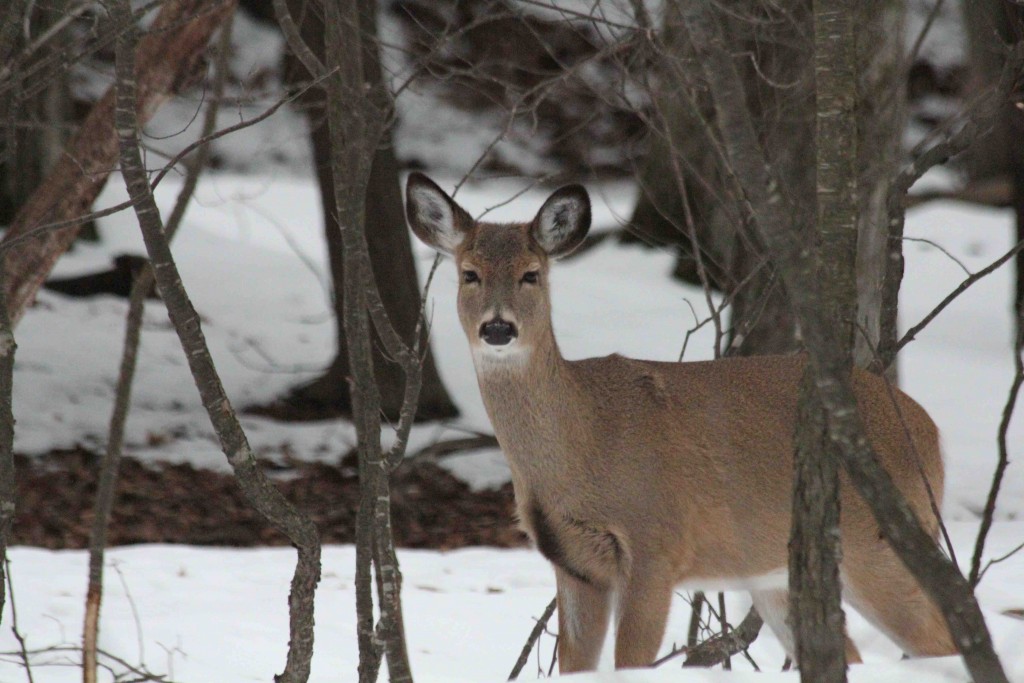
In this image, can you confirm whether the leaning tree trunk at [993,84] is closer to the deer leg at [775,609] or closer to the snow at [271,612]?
the deer leg at [775,609]

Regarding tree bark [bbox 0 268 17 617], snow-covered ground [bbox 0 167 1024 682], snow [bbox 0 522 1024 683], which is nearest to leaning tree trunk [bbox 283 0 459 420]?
snow-covered ground [bbox 0 167 1024 682]

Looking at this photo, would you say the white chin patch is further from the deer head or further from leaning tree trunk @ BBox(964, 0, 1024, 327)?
leaning tree trunk @ BBox(964, 0, 1024, 327)

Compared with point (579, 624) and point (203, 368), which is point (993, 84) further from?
point (203, 368)

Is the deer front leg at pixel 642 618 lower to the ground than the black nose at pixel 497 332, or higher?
lower

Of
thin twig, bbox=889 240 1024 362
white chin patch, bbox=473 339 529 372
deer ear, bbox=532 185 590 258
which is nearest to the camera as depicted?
thin twig, bbox=889 240 1024 362

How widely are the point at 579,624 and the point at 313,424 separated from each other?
780cm

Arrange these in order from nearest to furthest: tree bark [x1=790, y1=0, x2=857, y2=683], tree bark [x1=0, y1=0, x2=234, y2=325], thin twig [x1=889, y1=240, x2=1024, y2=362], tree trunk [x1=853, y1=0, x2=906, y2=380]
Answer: tree bark [x1=790, y1=0, x2=857, y2=683], thin twig [x1=889, y1=240, x2=1024, y2=362], tree trunk [x1=853, y1=0, x2=906, y2=380], tree bark [x1=0, y1=0, x2=234, y2=325]

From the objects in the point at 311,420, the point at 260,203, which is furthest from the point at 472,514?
the point at 260,203

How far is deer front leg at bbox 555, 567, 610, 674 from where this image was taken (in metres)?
5.07

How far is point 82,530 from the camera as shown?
10.0 m

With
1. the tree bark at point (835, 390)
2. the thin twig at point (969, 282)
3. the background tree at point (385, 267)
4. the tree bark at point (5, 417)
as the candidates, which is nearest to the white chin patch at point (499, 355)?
the thin twig at point (969, 282)

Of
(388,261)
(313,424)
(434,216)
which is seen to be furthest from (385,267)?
(434,216)

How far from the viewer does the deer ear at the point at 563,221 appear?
5191mm

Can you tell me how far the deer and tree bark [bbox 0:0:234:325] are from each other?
8.79 ft
